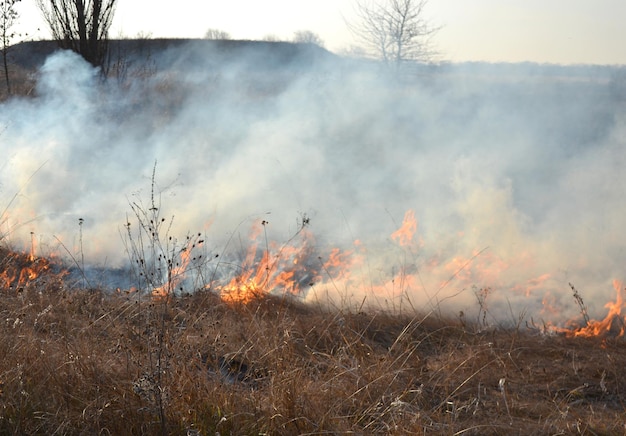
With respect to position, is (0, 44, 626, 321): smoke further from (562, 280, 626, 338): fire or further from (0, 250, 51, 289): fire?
(562, 280, 626, 338): fire

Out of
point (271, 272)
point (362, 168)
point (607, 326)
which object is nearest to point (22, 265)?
point (271, 272)

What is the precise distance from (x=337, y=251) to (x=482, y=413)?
4.47 metres

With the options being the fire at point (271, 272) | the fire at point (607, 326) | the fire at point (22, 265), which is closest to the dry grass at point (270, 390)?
the fire at point (607, 326)

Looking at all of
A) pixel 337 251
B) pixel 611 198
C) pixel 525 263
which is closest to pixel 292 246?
pixel 337 251

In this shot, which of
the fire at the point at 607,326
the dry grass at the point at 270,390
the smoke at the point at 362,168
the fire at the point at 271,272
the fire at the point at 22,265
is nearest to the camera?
the dry grass at the point at 270,390

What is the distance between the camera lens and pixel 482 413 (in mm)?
3709

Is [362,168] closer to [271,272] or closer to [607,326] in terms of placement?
[271,272]

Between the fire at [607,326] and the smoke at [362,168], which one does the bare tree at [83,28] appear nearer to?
the smoke at [362,168]

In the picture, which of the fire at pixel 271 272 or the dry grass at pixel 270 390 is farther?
the fire at pixel 271 272

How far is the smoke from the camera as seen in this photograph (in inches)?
293

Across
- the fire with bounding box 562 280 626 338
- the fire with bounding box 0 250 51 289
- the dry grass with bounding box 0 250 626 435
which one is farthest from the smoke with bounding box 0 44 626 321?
the dry grass with bounding box 0 250 626 435

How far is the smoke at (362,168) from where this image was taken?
7.45m

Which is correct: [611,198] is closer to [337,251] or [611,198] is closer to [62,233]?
[337,251]

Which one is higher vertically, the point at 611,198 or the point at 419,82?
the point at 419,82
